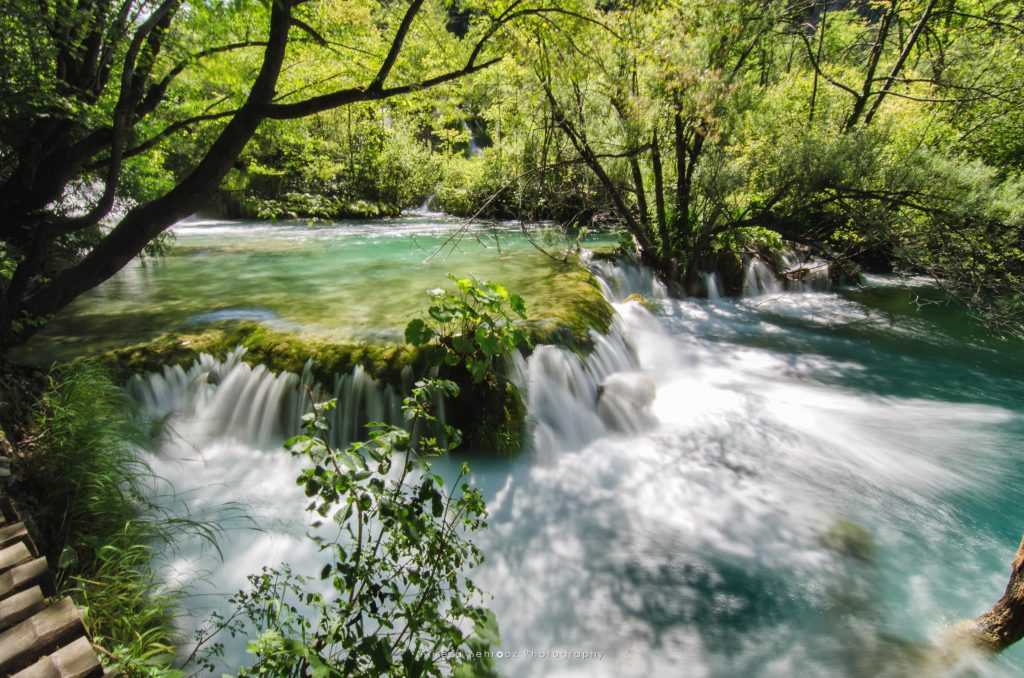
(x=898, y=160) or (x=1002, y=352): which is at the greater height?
(x=898, y=160)

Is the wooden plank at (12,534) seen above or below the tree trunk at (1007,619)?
above

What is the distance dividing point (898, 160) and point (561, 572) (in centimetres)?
958

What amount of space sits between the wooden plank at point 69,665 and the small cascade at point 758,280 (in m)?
13.1

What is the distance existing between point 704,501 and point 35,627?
4.88m

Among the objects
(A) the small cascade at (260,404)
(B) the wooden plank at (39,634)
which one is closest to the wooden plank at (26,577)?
(B) the wooden plank at (39,634)

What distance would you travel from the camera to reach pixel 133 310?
23.8ft

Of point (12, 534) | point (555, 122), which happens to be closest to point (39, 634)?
point (12, 534)

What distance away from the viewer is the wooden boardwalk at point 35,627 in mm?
1789

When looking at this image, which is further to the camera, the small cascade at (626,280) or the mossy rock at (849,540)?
the small cascade at (626,280)

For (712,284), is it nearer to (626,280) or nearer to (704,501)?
(626,280)

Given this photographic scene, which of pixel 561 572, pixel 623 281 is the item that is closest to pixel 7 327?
pixel 561 572

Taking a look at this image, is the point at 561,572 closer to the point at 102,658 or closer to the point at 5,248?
the point at 102,658

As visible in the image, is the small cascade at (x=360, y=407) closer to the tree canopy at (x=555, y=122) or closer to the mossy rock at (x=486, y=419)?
the mossy rock at (x=486, y=419)

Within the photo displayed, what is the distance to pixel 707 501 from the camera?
474 cm
